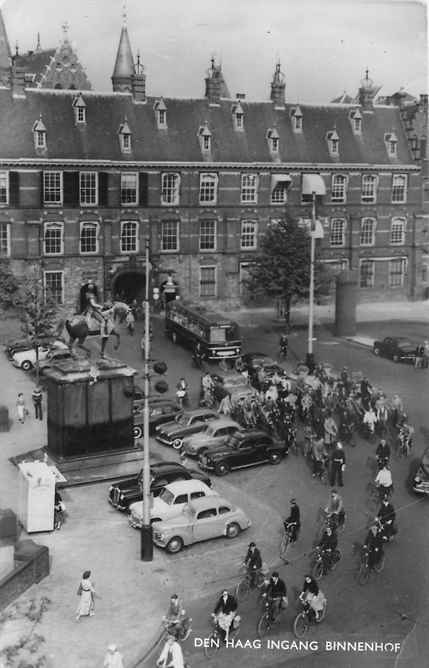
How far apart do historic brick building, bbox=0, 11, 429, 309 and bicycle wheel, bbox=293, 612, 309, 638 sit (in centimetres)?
3614

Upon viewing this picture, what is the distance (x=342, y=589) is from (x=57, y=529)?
30.8 feet

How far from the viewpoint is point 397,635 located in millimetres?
21969

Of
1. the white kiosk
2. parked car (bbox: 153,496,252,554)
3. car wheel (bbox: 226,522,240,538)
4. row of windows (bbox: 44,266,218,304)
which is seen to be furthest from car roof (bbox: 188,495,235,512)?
row of windows (bbox: 44,266,218,304)

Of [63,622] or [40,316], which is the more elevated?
[40,316]

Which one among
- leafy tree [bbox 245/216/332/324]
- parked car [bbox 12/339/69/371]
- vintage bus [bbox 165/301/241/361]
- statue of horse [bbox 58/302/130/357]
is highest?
leafy tree [bbox 245/216/332/324]

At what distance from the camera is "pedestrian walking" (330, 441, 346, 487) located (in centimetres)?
3206

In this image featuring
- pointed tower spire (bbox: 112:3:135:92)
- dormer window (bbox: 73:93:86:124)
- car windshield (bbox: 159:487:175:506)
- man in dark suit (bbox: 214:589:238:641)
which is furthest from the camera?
dormer window (bbox: 73:93:86:124)

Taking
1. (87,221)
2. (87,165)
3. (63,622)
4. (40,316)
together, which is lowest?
(63,622)

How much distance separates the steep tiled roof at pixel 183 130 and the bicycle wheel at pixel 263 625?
132 feet

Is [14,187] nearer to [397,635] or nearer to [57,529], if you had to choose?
[57,529]

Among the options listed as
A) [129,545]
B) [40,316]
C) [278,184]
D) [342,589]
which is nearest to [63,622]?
[129,545]

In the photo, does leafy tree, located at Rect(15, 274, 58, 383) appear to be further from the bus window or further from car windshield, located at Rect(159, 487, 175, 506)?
car windshield, located at Rect(159, 487, 175, 506)

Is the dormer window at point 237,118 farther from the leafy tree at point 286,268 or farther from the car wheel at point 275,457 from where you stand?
the car wheel at point 275,457

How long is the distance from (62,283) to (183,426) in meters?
23.0
